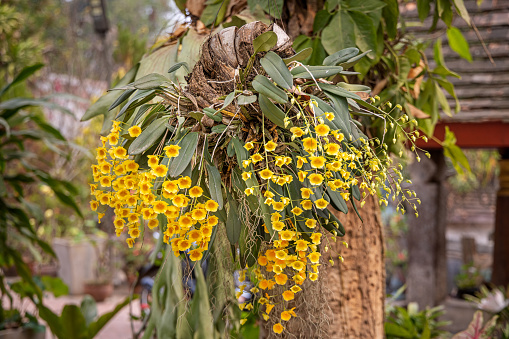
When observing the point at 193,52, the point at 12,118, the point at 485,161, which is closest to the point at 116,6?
the point at 485,161

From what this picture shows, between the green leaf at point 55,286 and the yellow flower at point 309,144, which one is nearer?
the yellow flower at point 309,144

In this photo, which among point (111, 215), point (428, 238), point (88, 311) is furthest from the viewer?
point (111, 215)

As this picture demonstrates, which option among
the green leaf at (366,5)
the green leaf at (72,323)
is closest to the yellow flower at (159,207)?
the green leaf at (366,5)

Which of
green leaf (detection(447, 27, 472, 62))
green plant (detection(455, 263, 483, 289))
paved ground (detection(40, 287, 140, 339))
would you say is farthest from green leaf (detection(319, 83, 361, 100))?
green plant (detection(455, 263, 483, 289))

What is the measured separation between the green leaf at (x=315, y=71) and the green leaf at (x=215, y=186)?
206 mm

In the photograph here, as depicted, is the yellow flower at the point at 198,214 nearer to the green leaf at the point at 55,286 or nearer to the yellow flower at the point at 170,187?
the yellow flower at the point at 170,187

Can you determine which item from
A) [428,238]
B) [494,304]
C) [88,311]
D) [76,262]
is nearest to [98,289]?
[76,262]

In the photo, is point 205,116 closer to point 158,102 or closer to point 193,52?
point 158,102

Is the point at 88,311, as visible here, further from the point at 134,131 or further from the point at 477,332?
the point at 134,131

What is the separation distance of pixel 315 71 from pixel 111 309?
5.72 m

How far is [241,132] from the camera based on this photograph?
80 cm

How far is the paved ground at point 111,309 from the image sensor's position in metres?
4.97

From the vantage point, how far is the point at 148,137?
2.48 ft

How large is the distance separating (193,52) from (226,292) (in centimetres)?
53
